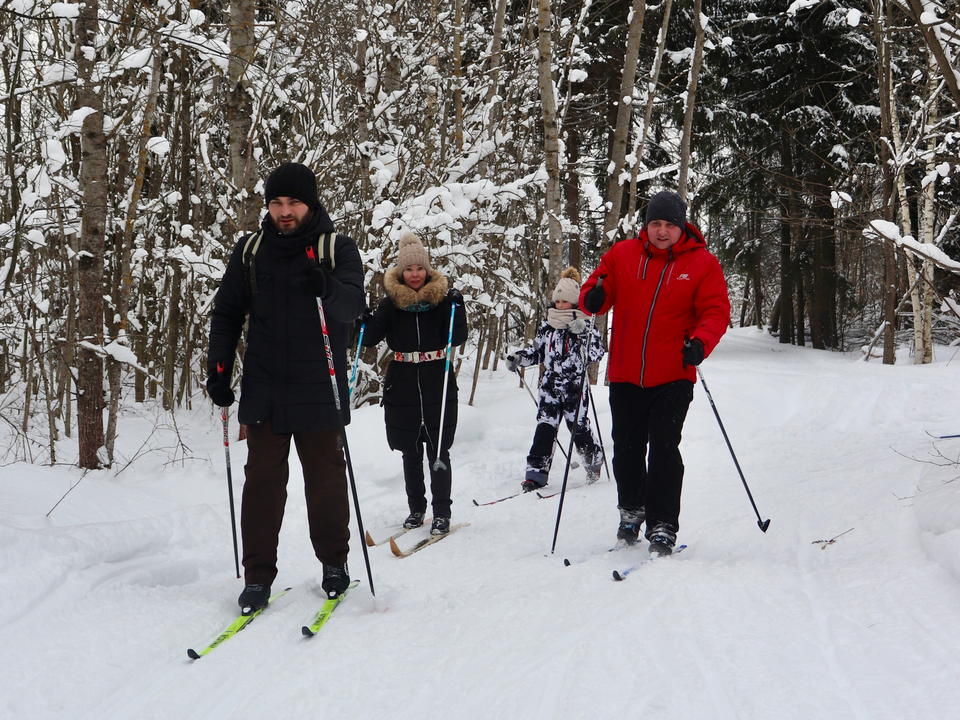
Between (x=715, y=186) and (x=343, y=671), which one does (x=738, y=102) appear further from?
(x=343, y=671)

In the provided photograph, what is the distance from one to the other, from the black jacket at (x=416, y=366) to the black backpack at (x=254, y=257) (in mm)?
1550

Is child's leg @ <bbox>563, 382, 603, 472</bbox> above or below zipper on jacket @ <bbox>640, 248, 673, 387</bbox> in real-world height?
below

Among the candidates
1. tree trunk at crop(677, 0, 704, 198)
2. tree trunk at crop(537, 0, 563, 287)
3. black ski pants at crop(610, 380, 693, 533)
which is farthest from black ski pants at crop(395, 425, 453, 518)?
tree trunk at crop(677, 0, 704, 198)

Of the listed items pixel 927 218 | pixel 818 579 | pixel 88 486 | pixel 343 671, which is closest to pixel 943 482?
pixel 818 579

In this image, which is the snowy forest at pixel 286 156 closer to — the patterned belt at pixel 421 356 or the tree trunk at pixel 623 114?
the tree trunk at pixel 623 114

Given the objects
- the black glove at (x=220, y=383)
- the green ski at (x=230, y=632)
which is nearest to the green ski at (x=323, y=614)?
the green ski at (x=230, y=632)

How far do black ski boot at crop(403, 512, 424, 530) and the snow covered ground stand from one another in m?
0.36

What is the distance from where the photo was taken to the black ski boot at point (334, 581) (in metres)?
3.48

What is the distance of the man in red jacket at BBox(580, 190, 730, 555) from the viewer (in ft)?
13.1

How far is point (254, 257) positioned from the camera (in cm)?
345

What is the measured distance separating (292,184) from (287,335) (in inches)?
28.4

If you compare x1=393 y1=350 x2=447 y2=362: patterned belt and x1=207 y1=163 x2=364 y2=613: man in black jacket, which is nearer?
x1=207 y1=163 x2=364 y2=613: man in black jacket

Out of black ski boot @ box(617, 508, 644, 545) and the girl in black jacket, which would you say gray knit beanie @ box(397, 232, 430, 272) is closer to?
the girl in black jacket

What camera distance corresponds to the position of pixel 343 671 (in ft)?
8.82
